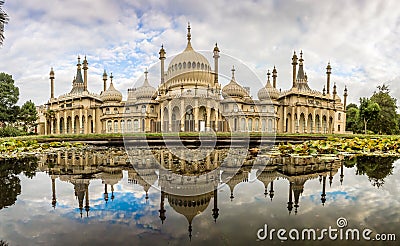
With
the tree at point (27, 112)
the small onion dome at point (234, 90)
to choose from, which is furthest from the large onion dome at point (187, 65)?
the tree at point (27, 112)

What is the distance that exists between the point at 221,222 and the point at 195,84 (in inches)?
1286

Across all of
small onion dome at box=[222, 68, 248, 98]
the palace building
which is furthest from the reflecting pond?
small onion dome at box=[222, 68, 248, 98]

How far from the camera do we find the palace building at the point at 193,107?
3438cm

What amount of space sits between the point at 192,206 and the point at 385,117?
53.0m

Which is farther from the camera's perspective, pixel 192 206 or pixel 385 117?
pixel 385 117

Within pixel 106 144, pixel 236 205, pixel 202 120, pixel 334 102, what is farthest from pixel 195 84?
pixel 236 205

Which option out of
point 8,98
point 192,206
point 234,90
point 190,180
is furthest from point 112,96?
point 192,206

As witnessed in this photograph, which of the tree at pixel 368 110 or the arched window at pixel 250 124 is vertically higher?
the tree at pixel 368 110

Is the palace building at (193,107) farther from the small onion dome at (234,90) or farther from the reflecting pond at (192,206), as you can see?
the reflecting pond at (192,206)

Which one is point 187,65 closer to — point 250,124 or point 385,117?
point 250,124

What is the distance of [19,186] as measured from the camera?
4.80m

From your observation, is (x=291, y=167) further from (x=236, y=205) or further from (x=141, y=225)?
(x=141, y=225)

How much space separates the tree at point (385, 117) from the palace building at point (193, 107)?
18.0 feet

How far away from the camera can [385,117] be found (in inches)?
1800
